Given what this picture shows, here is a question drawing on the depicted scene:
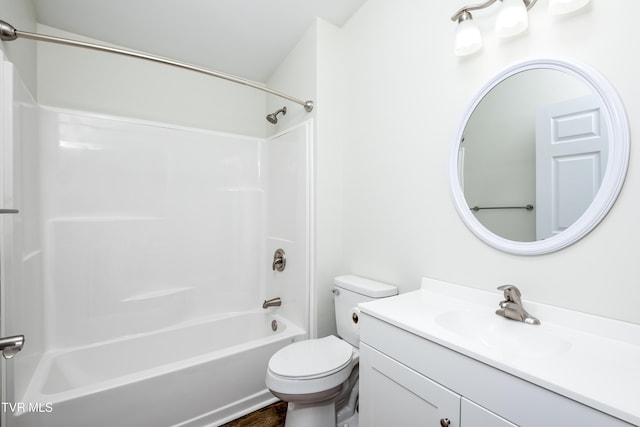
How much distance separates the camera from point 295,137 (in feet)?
6.64

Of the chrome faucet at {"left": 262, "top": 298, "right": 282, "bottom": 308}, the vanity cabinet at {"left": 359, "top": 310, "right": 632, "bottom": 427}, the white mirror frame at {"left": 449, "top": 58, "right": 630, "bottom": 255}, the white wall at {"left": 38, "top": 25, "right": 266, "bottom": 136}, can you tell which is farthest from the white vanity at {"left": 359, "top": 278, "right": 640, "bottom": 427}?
the white wall at {"left": 38, "top": 25, "right": 266, "bottom": 136}

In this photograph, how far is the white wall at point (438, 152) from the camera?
80 centimetres

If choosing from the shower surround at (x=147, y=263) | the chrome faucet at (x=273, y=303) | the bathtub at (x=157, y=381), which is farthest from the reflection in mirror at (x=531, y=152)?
the chrome faucet at (x=273, y=303)

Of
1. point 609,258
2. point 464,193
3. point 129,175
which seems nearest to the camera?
point 609,258

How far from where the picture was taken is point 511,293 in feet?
3.16

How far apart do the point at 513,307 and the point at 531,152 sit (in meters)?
0.58

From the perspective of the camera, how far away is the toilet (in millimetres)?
1261

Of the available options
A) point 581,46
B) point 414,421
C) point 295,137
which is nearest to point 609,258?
point 581,46

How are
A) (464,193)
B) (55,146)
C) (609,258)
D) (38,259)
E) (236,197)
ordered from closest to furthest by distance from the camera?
(609,258)
(464,193)
(38,259)
(55,146)
(236,197)

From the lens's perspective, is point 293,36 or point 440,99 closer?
point 440,99

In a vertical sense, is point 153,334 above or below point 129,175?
below

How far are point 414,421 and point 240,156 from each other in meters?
2.17

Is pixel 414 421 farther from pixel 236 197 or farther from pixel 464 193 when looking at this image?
pixel 236 197

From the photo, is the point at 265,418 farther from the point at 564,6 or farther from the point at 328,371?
the point at 564,6
